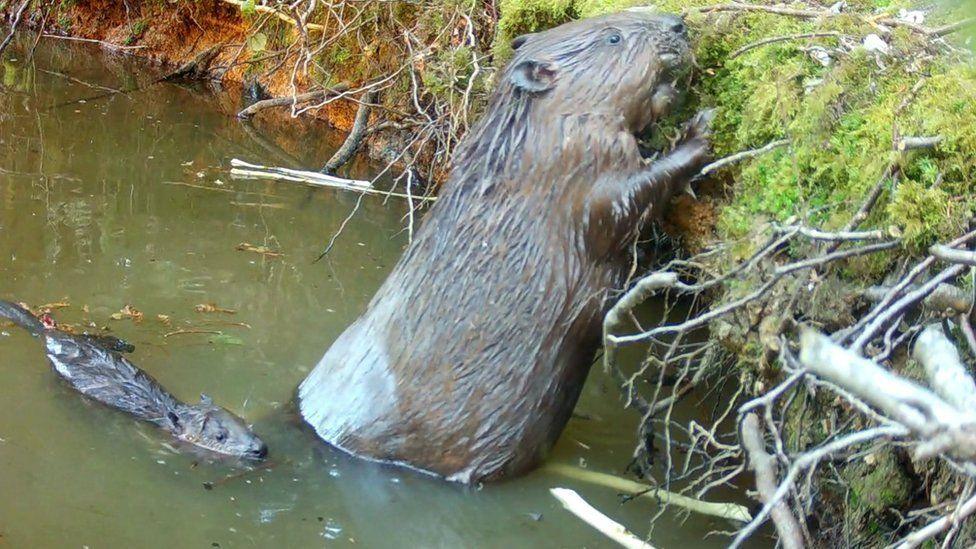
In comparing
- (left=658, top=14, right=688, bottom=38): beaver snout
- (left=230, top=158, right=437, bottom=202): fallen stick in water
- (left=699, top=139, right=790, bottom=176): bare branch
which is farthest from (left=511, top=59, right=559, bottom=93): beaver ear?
(left=230, top=158, right=437, bottom=202): fallen stick in water

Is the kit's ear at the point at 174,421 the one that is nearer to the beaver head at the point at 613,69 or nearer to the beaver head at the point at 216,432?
the beaver head at the point at 216,432

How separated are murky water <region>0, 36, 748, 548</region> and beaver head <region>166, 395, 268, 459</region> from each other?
0.20 feet

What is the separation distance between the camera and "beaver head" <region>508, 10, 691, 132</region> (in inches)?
134

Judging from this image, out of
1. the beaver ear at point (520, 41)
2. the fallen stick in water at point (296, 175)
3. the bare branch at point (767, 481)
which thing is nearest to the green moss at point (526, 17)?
the beaver ear at point (520, 41)

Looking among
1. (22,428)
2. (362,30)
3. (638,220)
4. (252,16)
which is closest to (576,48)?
(638,220)

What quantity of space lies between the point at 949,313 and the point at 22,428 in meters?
2.84

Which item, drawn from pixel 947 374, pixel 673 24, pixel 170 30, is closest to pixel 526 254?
pixel 673 24

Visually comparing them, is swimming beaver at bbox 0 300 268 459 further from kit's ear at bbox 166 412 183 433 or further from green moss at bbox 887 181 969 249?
green moss at bbox 887 181 969 249

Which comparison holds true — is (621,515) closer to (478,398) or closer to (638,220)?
(478,398)

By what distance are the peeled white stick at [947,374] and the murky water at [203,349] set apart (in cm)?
229

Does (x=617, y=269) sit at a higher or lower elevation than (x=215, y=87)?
higher

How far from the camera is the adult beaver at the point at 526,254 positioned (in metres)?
3.37

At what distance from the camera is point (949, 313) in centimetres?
247

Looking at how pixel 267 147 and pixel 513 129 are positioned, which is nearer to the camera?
pixel 513 129
